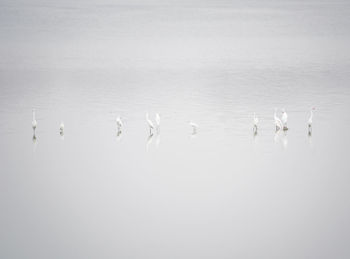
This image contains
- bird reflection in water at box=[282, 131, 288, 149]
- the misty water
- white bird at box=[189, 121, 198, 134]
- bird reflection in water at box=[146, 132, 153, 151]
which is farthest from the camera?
white bird at box=[189, 121, 198, 134]

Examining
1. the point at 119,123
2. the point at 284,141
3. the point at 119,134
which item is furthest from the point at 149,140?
the point at 284,141

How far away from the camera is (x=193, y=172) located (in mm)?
22109

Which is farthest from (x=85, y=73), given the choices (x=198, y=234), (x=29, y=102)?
(x=198, y=234)

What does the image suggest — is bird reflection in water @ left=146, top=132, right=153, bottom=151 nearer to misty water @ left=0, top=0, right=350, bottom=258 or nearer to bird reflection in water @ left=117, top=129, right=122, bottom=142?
misty water @ left=0, top=0, right=350, bottom=258

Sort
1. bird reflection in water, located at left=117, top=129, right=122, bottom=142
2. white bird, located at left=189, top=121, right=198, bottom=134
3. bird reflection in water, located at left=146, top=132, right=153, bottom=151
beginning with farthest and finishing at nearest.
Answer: white bird, located at left=189, top=121, right=198, bottom=134, bird reflection in water, located at left=117, top=129, right=122, bottom=142, bird reflection in water, located at left=146, top=132, right=153, bottom=151

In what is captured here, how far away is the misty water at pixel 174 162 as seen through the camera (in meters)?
17.6

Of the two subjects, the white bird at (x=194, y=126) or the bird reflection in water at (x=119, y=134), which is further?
the white bird at (x=194, y=126)

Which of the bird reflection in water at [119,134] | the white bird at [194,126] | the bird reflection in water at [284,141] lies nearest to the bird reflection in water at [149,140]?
the bird reflection in water at [119,134]

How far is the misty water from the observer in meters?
17.6

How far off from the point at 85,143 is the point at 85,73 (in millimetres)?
19824

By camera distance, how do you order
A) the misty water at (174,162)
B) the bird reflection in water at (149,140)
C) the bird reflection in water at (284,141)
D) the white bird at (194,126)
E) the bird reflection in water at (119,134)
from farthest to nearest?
the white bird at (194,126), the bird reflection in water at (119,134), the bird reflection in water at (149,140), the bird reflection in water at (284,141), the misty water at (174,162)

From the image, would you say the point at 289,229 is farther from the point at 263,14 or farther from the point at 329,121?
the point at 263,14

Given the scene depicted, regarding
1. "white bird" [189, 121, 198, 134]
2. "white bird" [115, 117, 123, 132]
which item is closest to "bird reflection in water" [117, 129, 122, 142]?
"white bird" [115, 117, 123, 132]

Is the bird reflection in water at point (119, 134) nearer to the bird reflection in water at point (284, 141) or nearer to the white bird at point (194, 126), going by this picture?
the white bird at point (194, 126)
